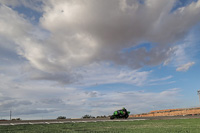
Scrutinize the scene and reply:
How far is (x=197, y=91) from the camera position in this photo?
54312 mm

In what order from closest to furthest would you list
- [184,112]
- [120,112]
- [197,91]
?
1. [120,112]
2. [184,112]
3. [197,91]

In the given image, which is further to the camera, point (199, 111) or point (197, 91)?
point (197, 91)

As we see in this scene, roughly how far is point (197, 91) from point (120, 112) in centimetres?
3312

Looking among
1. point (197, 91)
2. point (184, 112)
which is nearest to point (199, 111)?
point (184, 112)

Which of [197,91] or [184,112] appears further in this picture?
[197,91]

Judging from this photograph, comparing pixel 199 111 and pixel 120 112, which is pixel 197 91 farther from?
pixel 120 112

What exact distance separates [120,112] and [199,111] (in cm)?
2596

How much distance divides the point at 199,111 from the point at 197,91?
948cm

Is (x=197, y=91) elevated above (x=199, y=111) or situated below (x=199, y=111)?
above

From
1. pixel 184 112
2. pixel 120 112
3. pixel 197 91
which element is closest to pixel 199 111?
pixel 184 112

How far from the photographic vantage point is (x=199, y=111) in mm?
46688

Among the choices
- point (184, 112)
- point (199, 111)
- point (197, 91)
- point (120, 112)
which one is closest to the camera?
point (120, 112)

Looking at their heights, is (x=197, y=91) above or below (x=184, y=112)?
above

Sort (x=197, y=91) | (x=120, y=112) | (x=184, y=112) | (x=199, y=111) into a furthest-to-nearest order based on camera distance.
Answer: (x=197, y=91) < (x=184, y=112) < (x=199, y=111) < (x=120, y=112)
